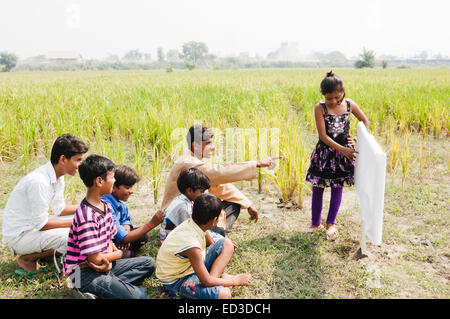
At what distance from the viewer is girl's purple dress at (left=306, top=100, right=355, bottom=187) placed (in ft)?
8.80

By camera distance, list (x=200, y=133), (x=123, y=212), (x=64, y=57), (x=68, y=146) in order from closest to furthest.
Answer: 1. (x=68, y=146)
2. (x=200, y=133)
3. (x=123, y=212)
4. (x=64, y=57)

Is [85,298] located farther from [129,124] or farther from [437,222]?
[129,124]

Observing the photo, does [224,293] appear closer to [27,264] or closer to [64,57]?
[27,264]

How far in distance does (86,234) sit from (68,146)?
0.60 meters

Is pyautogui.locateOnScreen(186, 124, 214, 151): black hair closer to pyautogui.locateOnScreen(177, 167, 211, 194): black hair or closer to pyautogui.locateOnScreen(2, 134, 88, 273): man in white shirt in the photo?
pyautogui.locateOnScreen(177, 167, 211, 194): black hair

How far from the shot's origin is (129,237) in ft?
7.89

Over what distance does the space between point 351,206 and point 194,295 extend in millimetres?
2037

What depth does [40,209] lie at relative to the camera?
7.35 feet

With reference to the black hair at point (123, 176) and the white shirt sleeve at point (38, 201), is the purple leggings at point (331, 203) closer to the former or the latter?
the black hair at point (123, 176)

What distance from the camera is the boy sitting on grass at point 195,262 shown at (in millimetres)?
1930

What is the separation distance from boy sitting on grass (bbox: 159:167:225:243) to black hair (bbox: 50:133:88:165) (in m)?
0.63

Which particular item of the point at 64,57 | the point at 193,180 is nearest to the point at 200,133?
the point at 193,180

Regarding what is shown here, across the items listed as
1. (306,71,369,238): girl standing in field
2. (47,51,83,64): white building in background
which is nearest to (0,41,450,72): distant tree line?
(47,51,83,64): white building in background
